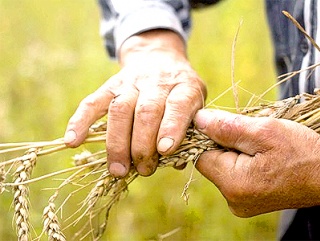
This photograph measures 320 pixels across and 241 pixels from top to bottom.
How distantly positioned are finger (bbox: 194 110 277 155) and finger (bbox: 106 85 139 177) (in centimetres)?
12

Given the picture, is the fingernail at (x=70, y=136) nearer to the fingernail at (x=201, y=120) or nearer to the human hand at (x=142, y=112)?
the human hand at (x=142, y=112)

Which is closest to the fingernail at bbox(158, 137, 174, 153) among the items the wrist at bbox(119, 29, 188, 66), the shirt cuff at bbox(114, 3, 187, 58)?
the wrist at bbox(119, 29, 188, 66)

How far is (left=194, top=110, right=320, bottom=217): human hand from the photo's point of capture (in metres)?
1.18

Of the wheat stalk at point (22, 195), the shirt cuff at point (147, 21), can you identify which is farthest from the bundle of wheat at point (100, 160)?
the shirt cuff at point (147, 21)

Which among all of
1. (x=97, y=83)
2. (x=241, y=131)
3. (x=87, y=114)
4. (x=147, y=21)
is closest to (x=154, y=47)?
(x=147, y=21)

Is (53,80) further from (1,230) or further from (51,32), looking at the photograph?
(1,230)

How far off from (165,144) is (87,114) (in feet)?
0.54

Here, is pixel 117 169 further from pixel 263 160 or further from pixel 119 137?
pixel 263 160

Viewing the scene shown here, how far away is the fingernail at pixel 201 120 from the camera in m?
1.24

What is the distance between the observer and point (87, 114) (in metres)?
1.29

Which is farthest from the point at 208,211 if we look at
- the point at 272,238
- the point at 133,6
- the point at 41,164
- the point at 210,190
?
the point at 133,6

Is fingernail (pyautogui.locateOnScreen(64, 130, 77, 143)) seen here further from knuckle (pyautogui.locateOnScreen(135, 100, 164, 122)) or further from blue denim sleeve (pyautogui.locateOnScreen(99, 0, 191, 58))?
blue denim sleeve (pyautogui.locateOnScreen(99, 0, 191, 58))

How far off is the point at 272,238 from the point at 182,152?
3.03ft

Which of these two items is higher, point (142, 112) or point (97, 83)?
point (142, 112)
